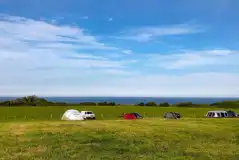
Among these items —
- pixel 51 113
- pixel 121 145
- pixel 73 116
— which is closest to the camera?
pixel 121 145

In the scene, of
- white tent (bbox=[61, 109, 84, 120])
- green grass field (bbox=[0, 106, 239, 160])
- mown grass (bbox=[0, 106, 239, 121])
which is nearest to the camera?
green grass field (bbox=[0, 106, 239, 160])

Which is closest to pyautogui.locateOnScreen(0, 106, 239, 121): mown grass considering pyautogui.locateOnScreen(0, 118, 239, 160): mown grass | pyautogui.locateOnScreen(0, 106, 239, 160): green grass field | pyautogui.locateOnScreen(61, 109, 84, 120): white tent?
pyautogui.locateOnScreen(61, 109, 84, 120): white tent

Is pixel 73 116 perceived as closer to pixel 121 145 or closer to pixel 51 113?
pixel 51 113

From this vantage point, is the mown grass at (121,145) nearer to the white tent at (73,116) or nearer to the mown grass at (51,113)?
the white tent at (73,116)

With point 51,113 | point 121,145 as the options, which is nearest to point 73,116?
point 51,113

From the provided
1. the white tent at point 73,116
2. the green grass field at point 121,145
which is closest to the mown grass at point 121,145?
the green grass field at point 121,145

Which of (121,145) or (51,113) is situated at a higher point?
(51,113)

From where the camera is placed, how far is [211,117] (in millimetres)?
75500

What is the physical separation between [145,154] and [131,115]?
44569 mm

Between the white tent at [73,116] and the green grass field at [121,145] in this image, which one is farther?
the white tent at [73,116]

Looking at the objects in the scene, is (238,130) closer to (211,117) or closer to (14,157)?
(211,117)

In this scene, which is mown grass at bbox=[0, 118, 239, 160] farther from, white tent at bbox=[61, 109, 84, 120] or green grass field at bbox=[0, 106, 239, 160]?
white tent at bbox=[61, 109, 84, 120]

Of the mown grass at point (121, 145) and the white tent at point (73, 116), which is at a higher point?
the white tent at point (73, 116)

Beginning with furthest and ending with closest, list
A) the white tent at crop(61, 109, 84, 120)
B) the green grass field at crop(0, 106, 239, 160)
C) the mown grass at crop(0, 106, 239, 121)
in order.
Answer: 1. the mown grass at crop(0, 106, 239, 121)
2. the white tent at crop(61, 109, 84, 120)
3. the green grass field at crop(0, 106, 239, 160)
